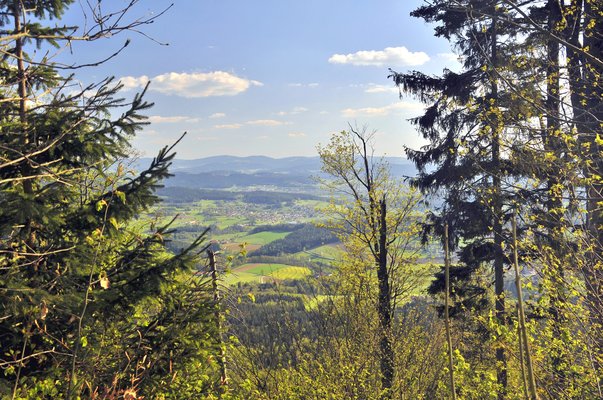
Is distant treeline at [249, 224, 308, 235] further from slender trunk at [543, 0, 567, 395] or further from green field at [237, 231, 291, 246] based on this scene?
slender trunk at [543, 0, 567, 395]

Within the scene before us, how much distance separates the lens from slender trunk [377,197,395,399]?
31.4ft

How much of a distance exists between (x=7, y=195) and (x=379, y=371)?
30.5 ft

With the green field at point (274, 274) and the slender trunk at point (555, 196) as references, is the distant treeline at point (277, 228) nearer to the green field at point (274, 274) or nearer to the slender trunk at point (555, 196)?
the green field at point (274, 274)

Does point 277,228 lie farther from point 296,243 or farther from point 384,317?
point 384,317

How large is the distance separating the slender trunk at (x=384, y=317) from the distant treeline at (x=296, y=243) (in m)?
68.7

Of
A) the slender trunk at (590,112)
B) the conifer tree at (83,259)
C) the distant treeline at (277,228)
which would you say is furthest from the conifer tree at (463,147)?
the distant treeline at (277,228)

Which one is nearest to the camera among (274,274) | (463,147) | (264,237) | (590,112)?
(590,112)

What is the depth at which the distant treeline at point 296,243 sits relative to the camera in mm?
90500

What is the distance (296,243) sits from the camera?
331 ft

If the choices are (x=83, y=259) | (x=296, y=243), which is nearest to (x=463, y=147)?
(x=83, y=259)

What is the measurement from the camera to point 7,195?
4.36m

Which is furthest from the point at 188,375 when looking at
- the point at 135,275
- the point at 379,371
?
the point at 379,371

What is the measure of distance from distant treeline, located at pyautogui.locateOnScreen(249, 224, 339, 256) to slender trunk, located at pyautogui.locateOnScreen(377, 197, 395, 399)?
225 feet

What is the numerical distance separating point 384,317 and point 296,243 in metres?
91.0
